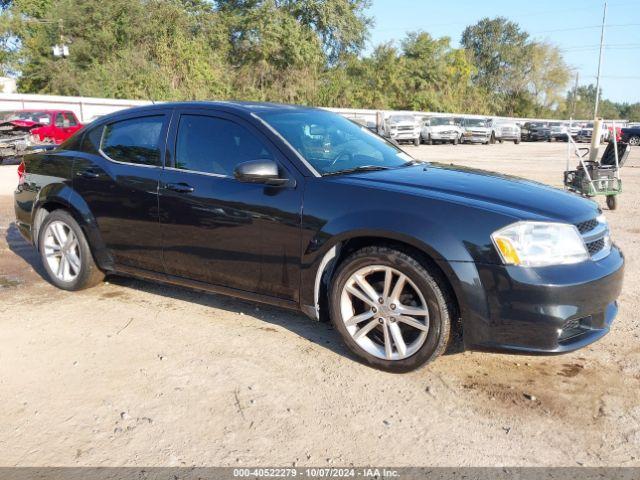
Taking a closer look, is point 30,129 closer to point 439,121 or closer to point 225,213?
point 225,213

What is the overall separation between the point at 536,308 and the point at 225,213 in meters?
2.06

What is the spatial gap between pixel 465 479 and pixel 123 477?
1479 millimetres

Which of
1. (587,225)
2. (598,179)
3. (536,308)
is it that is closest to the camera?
(536,308)

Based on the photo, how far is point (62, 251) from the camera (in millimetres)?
5078

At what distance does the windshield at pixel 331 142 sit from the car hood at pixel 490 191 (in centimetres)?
25

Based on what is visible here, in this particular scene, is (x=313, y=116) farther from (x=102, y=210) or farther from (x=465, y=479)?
(x=465, y=479)

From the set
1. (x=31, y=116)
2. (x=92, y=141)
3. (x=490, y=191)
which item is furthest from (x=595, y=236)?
(x=31, y=116)

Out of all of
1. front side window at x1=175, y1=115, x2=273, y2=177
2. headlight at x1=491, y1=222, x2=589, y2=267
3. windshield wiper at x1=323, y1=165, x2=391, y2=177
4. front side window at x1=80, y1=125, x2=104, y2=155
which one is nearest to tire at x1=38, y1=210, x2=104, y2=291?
front side window at x1=80, y1=125, x2=104, y2=155

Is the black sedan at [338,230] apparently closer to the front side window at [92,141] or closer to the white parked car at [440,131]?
the front side window at [92,141]

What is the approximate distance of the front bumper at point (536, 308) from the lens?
3035mm

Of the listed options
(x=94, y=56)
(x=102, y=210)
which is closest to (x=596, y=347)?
(x=102, y=210)

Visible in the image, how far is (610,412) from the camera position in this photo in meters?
3.03

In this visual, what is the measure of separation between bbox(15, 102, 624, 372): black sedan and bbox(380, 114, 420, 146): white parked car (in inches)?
1148

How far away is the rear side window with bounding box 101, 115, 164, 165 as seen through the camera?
4.45 metres
